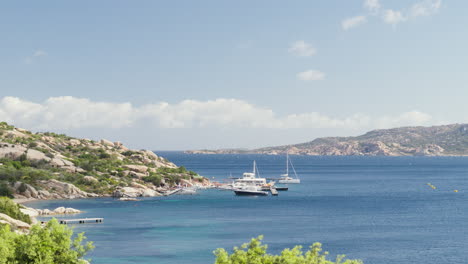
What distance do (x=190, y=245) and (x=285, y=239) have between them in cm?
1464

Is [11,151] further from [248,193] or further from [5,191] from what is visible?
[248,193]

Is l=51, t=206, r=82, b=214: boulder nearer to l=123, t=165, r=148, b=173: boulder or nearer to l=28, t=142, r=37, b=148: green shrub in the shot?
l=123, t=165, r=148, b=173: boulder

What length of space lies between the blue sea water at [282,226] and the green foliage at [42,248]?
74.8ft

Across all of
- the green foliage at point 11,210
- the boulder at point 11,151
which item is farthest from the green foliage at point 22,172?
the green foliage at point 11,210

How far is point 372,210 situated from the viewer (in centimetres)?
10900

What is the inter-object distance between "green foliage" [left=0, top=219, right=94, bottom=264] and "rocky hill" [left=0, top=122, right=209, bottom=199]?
8179cm

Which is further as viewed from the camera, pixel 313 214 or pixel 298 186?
pixel 298 186

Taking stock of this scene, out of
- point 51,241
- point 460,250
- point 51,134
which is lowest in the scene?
point 460,250

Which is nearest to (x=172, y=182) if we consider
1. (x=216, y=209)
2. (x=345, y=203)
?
(x=216, y=209)

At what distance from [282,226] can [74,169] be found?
72.3 meters

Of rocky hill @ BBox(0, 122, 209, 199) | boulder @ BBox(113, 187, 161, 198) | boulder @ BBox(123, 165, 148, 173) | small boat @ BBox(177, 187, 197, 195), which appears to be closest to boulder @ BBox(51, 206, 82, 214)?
rocky hill @ BBox(0, 122, 209, 199)

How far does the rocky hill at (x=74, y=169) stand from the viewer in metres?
121

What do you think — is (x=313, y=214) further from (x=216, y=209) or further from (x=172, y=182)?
(x=172, y=182)

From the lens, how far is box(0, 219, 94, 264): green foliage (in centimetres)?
3609
